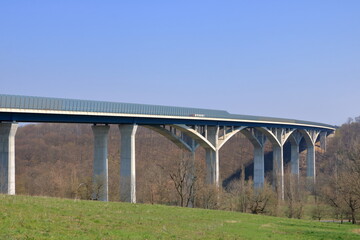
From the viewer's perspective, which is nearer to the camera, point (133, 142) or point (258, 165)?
point (133, 142)

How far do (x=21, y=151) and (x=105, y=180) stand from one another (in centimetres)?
6513

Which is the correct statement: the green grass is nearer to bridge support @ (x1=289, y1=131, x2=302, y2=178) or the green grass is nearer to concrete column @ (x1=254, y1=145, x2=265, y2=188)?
concrete column @ (x1=254, y1=145, x2=265, y2=188)

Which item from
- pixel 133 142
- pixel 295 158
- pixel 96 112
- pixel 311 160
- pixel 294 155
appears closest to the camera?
pixel 96 112

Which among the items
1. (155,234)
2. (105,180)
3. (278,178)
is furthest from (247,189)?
(155,234)

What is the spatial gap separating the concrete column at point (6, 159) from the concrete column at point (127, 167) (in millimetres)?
13197

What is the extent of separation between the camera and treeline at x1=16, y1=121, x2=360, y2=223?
52031mm

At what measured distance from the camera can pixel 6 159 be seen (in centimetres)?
3803

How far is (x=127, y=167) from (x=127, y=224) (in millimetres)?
27052

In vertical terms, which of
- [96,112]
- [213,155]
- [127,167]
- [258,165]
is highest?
[96,112]

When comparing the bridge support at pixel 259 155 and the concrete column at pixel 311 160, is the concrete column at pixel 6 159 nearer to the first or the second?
the bridge support at pixel 259 155

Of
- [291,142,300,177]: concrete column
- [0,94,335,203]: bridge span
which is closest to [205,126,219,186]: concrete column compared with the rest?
[0,94,335,203]: bridge span

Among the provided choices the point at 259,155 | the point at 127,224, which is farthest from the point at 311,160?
the point at 127,224

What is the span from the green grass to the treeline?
16934 millimetres

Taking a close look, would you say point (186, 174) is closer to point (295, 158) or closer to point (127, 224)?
point (127, 224)
